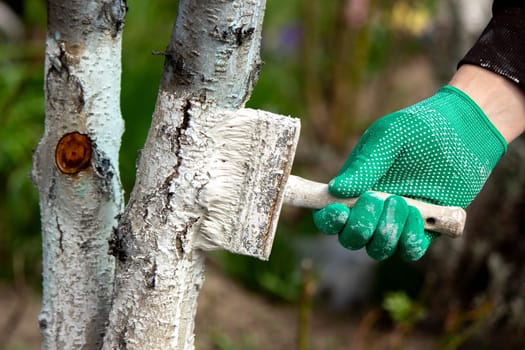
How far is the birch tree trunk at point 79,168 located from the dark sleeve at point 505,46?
686 millimetres

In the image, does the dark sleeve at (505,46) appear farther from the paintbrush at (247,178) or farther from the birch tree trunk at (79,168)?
the birch tree trunk at (79,168)

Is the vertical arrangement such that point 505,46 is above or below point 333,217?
above

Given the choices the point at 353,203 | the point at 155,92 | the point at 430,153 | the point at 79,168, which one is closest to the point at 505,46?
the point at 430,153

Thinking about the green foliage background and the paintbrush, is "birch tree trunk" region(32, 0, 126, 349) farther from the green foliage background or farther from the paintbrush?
the green foliage background

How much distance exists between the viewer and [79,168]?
1076 mm

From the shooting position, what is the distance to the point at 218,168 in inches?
40.9

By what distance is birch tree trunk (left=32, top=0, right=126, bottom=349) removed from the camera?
1027 mm

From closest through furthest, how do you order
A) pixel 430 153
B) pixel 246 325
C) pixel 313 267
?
pixel 430 153 < pixel 246 325 < pixel 313 267

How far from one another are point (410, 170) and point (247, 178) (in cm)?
34

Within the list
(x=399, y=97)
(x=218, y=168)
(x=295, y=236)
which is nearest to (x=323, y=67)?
(x=399, y=97)

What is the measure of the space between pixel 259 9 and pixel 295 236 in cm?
207

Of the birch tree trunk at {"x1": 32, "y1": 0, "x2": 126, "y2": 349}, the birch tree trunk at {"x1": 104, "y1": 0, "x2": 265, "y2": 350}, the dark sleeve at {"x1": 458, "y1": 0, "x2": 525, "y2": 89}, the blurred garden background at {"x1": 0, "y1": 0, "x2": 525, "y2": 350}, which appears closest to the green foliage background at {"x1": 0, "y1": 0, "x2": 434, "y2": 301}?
the blurred garden background at {"x1": 0, "y1": 0, "x2": 525, "y2": 350}

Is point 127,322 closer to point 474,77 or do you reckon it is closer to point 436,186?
point 436,186

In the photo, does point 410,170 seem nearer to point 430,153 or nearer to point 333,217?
point 430,153
